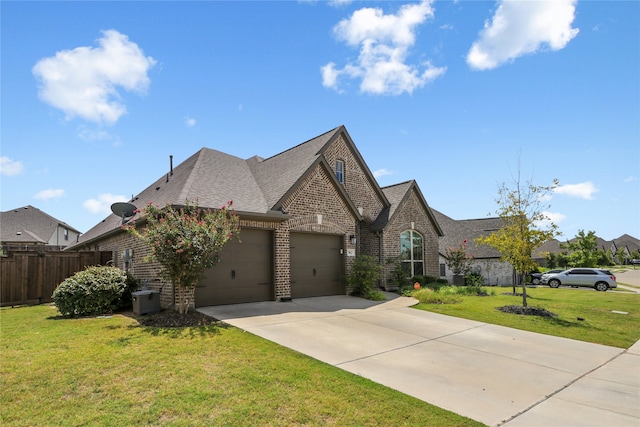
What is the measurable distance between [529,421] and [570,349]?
467 centimetres

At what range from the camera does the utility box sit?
34.5ft

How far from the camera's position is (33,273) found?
14203 mm

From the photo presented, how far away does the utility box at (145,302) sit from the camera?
10.5 m

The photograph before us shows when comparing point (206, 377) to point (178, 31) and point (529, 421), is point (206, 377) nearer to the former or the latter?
point (529, 421)

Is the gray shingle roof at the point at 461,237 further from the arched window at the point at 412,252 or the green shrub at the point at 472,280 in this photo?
the arched window at the point at 412,252

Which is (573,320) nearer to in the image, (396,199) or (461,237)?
(396,199)

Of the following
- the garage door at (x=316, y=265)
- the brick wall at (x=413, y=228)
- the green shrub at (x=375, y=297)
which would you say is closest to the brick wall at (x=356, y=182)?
the brick wall at (x=413, y=228)

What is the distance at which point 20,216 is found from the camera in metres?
44.1

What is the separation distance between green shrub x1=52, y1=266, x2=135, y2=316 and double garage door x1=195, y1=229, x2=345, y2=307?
8.00 feet

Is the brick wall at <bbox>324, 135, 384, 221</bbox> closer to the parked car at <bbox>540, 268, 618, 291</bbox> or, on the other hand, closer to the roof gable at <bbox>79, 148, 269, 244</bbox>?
the roof gable at <bbox>79, 148, 269, 244</bbox>

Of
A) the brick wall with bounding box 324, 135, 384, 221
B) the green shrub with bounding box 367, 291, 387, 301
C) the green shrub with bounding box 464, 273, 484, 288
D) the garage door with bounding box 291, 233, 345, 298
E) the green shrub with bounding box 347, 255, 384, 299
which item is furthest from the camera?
the green shrub with bounding box 464, 273, 484, 288

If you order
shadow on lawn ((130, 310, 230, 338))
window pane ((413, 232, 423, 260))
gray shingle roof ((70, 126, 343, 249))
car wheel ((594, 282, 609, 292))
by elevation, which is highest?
gray shingle roof ((70, 126, 343, 249))

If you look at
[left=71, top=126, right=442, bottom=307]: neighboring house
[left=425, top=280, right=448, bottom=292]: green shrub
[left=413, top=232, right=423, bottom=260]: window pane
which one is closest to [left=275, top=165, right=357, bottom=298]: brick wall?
[left=71, top=126, right=442, bottom=307]: neighboring house

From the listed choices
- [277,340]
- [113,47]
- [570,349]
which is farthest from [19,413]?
[570,349]
